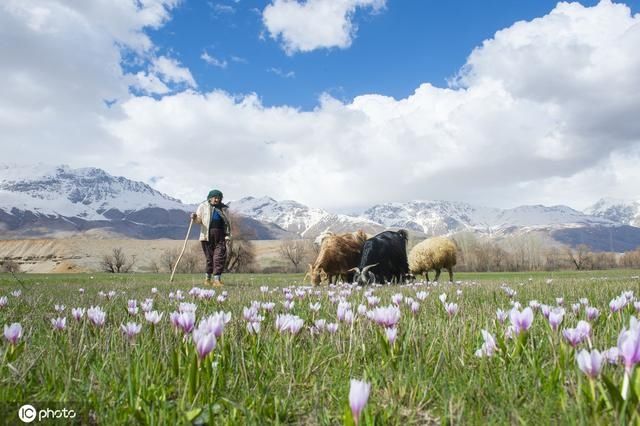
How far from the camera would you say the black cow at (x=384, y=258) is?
57.1 feet

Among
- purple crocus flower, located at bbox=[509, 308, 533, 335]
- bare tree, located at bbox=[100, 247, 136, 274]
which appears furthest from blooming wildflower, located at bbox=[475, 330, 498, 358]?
bare tree, located at bbox=[100, 247, 136, 274]

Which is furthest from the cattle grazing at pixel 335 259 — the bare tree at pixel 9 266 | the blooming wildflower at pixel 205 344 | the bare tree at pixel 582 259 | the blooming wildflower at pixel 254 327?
the bare tree at pixel 582 259

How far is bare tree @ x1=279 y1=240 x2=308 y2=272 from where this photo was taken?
108225 millimetres

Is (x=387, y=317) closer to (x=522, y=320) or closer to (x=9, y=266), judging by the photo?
(x=522, y=320)

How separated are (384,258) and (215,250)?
704 centimetres

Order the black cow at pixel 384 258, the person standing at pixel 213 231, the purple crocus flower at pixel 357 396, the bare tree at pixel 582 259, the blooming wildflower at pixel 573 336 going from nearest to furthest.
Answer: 1. the purple crocus flower at pixel 357 396
2. the blooming wildflower at pixel 573 336
3. the person standing at pixel 213 231
4. the black cow at pixel 384 258
5. the bare tree at pixel 582 259

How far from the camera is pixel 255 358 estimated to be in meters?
3.26

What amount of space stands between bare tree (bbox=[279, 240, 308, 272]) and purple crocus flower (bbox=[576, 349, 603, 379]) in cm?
10466

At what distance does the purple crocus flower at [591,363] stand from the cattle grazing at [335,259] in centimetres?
1620

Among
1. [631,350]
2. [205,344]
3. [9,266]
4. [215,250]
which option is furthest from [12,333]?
[9,266]

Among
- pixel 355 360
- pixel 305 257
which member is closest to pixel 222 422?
pixel 355 360

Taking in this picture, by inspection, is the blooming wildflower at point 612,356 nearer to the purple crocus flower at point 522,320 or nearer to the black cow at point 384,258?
the purple crocus flower at point 522,320

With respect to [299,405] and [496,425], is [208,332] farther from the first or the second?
[496,425]

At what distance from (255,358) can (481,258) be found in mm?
97344
